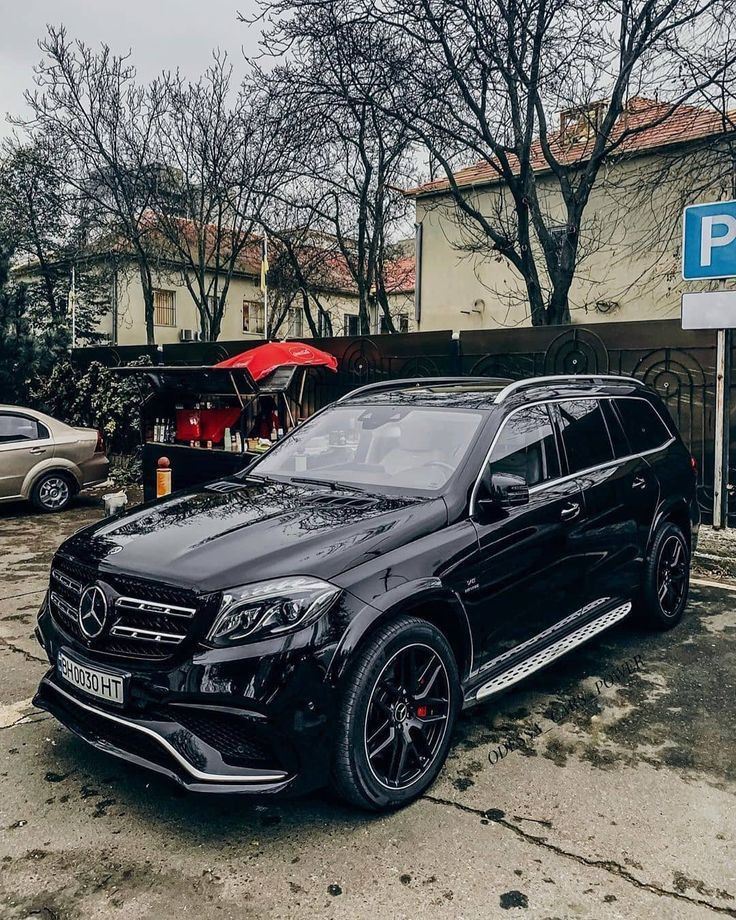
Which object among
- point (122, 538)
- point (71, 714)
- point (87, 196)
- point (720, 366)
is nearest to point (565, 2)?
point (720, 366)

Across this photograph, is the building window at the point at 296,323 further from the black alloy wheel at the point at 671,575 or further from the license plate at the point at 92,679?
the license plate at the point at 92,679

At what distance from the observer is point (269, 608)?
2.81m

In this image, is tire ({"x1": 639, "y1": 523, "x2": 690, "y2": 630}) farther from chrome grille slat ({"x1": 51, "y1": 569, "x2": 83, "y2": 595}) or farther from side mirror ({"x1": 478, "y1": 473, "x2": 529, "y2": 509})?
chrome grille slat ({"x1": 51, "y1": 569, "x2": 83, "y2": 595})

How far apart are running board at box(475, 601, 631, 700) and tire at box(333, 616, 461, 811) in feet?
1.19

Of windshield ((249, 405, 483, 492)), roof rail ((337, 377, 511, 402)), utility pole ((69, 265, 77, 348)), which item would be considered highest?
utility pole ((69, 265, 77, 348))

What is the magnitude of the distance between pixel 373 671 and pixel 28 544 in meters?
6.64

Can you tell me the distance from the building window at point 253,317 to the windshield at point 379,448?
26.4m

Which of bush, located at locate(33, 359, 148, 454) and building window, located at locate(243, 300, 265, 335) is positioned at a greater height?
building window, located at locate(243, 300, 265, 335)

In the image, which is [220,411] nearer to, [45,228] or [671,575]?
[671,575]

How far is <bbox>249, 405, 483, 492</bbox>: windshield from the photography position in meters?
3.90

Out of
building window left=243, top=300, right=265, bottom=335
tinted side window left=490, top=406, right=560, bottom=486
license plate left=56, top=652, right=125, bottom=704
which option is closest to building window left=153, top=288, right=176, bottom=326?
building window left=243, top=300, right=265, bottom=335

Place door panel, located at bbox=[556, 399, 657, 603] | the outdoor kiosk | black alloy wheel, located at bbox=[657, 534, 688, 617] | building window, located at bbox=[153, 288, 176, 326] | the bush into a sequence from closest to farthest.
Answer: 1. door panel, located at bbox=[556, 399, 657, 603]
2. black alloy wheel, located at bbox=[657, 534, 688, 617]
3. the outdoor kiosk
4. the bush
5. building window, located at bbox=[153, 288, 176, 326]

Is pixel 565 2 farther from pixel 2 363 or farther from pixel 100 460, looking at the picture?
pixel 2 363

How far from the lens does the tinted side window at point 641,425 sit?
5.13 meters
